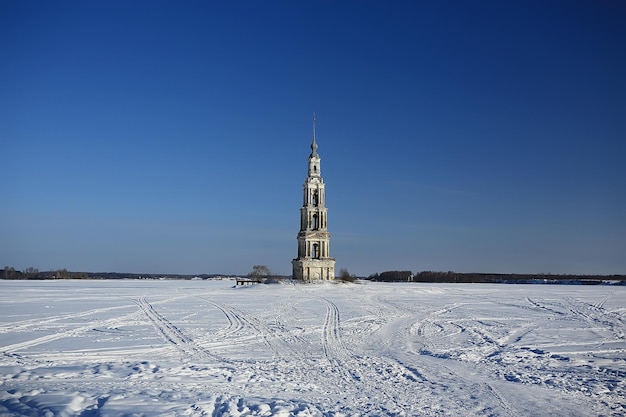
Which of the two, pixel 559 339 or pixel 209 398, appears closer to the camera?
pixel 209 398

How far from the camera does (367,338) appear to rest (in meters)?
16.4

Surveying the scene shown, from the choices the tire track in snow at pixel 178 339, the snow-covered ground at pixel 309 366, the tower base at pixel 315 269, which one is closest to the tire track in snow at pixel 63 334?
the snow-covered ground at pixel 309 366

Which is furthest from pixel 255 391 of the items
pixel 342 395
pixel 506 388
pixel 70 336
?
pixel 70 336

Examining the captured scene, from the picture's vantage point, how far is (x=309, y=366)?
1199cm

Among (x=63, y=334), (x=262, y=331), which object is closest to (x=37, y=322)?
(x=63, y=334)

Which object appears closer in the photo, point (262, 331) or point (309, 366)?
point (309, 366)

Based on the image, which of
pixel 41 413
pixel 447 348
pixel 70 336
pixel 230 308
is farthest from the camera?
pixel 230 308

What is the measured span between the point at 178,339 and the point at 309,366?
5.44m

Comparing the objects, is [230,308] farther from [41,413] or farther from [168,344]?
[41,413]

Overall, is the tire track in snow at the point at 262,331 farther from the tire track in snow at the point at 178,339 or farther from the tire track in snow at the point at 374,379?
the tire track in snow at the point at 178,339

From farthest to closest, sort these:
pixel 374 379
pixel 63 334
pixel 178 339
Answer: pixel 63 334 < pixel 178 339 < pixel 374 379

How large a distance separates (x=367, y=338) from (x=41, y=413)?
33.1 feet

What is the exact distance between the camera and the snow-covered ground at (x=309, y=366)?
8.80 metres

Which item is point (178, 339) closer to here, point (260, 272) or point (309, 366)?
point (309, 366)
